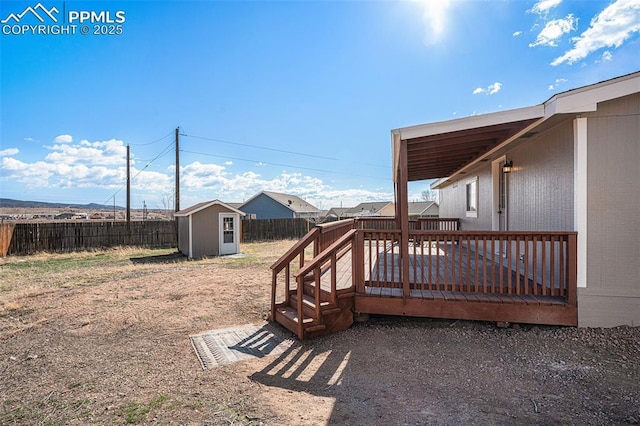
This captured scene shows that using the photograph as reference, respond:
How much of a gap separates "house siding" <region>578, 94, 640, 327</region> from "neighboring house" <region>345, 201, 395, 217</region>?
129 ft

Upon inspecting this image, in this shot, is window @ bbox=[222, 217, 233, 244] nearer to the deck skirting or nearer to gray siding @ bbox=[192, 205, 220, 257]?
Answer: gray siding @ bbox=[192, 205, 220, 257]

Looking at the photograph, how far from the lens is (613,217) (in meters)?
3.73

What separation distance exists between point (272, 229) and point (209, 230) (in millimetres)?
6648

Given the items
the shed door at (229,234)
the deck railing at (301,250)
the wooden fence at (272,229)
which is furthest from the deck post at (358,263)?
the wooden fence at (272,229)

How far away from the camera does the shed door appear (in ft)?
46.8

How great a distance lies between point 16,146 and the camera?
741 inches

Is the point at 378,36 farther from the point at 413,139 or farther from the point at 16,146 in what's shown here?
the point at 16,146

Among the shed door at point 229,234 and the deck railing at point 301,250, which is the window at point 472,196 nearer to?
the deck railing at point 301,250

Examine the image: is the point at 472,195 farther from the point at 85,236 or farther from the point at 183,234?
the point at 85,236

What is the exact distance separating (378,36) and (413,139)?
18.7 ft

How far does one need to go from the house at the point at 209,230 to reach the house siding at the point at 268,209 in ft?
58.1

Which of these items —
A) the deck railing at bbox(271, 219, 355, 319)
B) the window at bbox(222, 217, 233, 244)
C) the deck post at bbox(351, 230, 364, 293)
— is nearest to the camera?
the deck post at bbox(351, 230, 364, 293)

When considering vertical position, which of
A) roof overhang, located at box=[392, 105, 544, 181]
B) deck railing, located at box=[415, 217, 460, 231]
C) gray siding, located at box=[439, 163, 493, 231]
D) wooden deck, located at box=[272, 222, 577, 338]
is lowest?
wooden deck, located at box=[272, 222, 577, 338]

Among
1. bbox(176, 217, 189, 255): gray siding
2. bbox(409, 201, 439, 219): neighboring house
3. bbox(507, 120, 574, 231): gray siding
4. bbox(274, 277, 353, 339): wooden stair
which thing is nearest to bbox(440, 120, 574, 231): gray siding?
bbox(507, 120, 574, 231): gray siding
